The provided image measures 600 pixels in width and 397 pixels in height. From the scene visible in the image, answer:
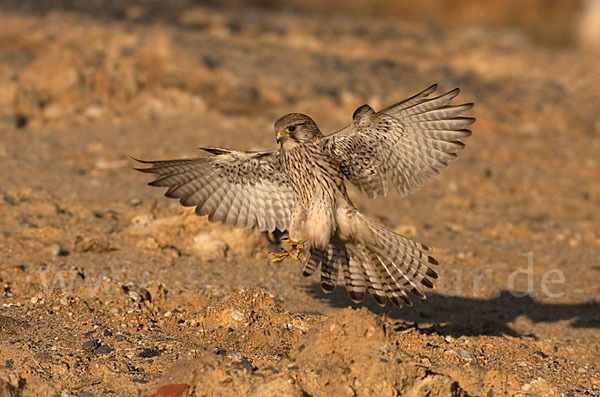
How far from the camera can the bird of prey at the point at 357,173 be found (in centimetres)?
469

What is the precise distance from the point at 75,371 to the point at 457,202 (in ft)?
16.4

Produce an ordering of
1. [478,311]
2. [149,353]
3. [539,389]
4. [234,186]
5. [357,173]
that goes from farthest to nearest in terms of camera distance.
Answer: [478,311] → [234,186] → [357,173] → [149,353] → [539,389]

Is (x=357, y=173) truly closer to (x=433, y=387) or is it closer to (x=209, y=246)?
(x=433, y=387)

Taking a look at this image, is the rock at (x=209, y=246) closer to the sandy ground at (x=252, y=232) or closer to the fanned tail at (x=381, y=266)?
the sandy ground at (x=252, y=232)

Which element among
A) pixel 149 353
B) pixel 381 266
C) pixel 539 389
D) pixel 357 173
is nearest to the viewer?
Result: pixel 539 389

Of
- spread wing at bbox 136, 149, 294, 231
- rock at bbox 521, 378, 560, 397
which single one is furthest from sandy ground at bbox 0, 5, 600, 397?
spread wing at bbox 136, 149, 294, 231

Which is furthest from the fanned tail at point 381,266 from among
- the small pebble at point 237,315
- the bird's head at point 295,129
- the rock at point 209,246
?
the rock at point 209,246

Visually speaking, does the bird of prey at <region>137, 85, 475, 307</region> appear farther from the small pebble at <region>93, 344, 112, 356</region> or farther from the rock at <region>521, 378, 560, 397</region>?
the small pebble at <region>93, 344, 112, 356</region>

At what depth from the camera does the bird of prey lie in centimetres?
469

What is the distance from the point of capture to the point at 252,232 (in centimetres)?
612

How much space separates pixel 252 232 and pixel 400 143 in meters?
1.73

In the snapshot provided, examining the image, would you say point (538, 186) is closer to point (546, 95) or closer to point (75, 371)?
point (546, 95)

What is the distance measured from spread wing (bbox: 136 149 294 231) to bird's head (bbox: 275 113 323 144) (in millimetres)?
227

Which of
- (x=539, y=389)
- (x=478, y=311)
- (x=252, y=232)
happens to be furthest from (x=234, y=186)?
(x=539, y=389)
